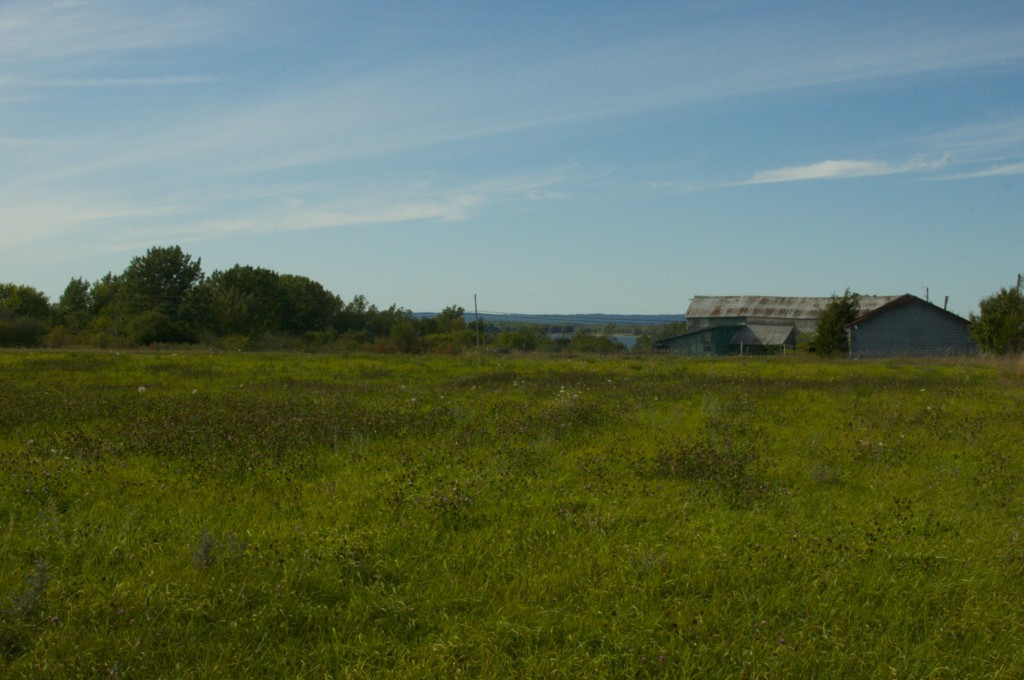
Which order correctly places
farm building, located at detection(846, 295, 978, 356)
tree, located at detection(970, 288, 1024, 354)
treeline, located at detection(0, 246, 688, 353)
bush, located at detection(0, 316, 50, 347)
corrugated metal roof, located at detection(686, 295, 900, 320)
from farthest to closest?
corrugated metal roof, located at detection(686, 295, 900, 320), treeline, located at detection(0, 246, 688, 353), farm building, located at detection(846, 295, 978, 356), bush, located at detection(0, 316, 50, 347), tree, located at detection(970, 288, 1024, 354)

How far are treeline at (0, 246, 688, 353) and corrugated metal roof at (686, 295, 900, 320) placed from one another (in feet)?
20.6

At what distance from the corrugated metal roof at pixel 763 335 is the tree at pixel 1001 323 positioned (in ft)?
60.7

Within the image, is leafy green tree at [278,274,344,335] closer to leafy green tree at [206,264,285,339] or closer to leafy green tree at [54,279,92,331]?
leafy green tree at [206,264,285,339]

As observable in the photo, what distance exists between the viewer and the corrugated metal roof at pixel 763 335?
196 feet

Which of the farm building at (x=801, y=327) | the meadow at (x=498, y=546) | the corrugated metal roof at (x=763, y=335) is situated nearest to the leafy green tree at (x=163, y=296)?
the farm building at (x=801, y=327)

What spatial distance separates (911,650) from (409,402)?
9032 millimetres

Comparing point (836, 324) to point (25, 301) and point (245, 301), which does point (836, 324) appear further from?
point (25, 301)

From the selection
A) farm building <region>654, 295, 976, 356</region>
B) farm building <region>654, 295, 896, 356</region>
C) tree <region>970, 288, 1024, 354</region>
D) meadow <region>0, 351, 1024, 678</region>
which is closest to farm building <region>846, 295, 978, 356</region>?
farm building <region>654, 295, 976, 356</region>

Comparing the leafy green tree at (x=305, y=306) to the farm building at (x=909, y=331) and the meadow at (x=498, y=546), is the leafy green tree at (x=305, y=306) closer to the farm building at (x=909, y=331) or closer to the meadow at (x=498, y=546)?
the farm building at (x=909, y=331)

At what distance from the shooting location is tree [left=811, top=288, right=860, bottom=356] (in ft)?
150

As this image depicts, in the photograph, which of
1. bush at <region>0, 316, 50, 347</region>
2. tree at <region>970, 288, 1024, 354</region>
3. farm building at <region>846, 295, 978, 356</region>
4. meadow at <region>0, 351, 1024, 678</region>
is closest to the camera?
meadow at <region>0, 351, 1024, 678</region>

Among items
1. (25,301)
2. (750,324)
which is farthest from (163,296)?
(750,324)

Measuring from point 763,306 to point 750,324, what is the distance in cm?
206

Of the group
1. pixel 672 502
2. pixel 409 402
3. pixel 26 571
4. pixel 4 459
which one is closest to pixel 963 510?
pixel 672 502
